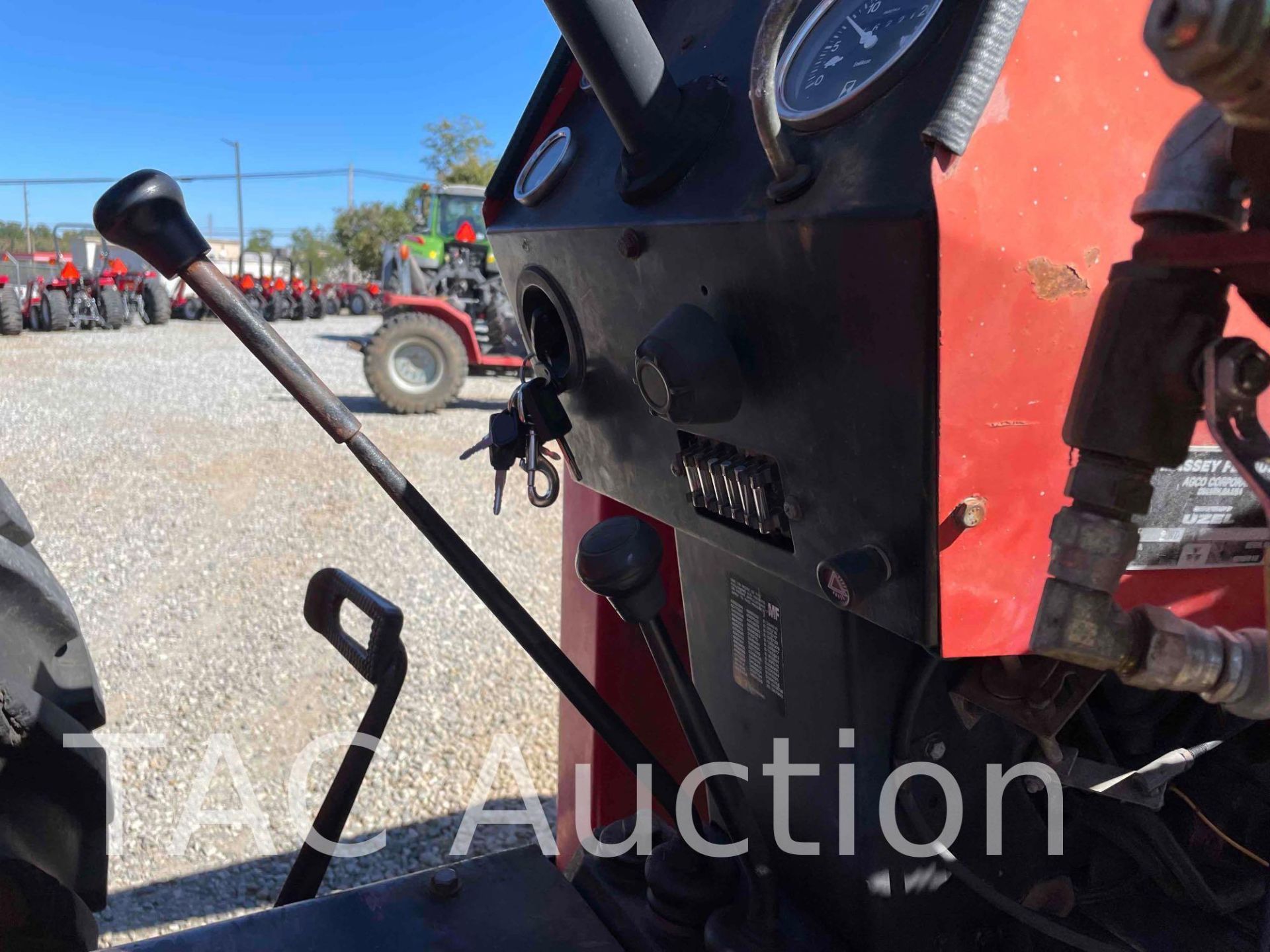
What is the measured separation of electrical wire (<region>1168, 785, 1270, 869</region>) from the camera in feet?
3.70

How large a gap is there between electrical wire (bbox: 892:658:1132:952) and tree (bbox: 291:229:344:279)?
42862 millimetres

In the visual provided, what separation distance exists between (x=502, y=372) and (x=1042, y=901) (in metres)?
11.3

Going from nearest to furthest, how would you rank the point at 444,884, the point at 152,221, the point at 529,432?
1. the point at 152,221
2. the point at 444,884
3. the point at 529,432

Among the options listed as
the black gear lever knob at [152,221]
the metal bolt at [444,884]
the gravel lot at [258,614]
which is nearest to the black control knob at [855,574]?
the metal bolt at [444,884]

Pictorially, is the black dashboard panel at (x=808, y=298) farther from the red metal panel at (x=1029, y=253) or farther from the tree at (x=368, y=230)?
the tree at (x=368, y=230)

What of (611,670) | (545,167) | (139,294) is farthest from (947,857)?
(139,294)

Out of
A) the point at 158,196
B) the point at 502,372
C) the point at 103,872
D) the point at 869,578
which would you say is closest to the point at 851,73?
the point at 869,578

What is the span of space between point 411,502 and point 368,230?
41618 mm

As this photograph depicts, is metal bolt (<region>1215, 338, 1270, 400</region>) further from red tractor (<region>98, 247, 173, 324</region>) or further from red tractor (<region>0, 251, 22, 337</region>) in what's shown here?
red tractor (<region>98, 247, 173, 324</region>)

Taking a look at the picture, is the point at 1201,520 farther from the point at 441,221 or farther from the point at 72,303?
the point at 72,303

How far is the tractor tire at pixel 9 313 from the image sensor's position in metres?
14.3

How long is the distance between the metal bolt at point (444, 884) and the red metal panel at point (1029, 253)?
615 millimetres

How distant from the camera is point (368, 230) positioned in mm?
40281

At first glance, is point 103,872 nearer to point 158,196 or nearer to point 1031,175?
point 158,196
